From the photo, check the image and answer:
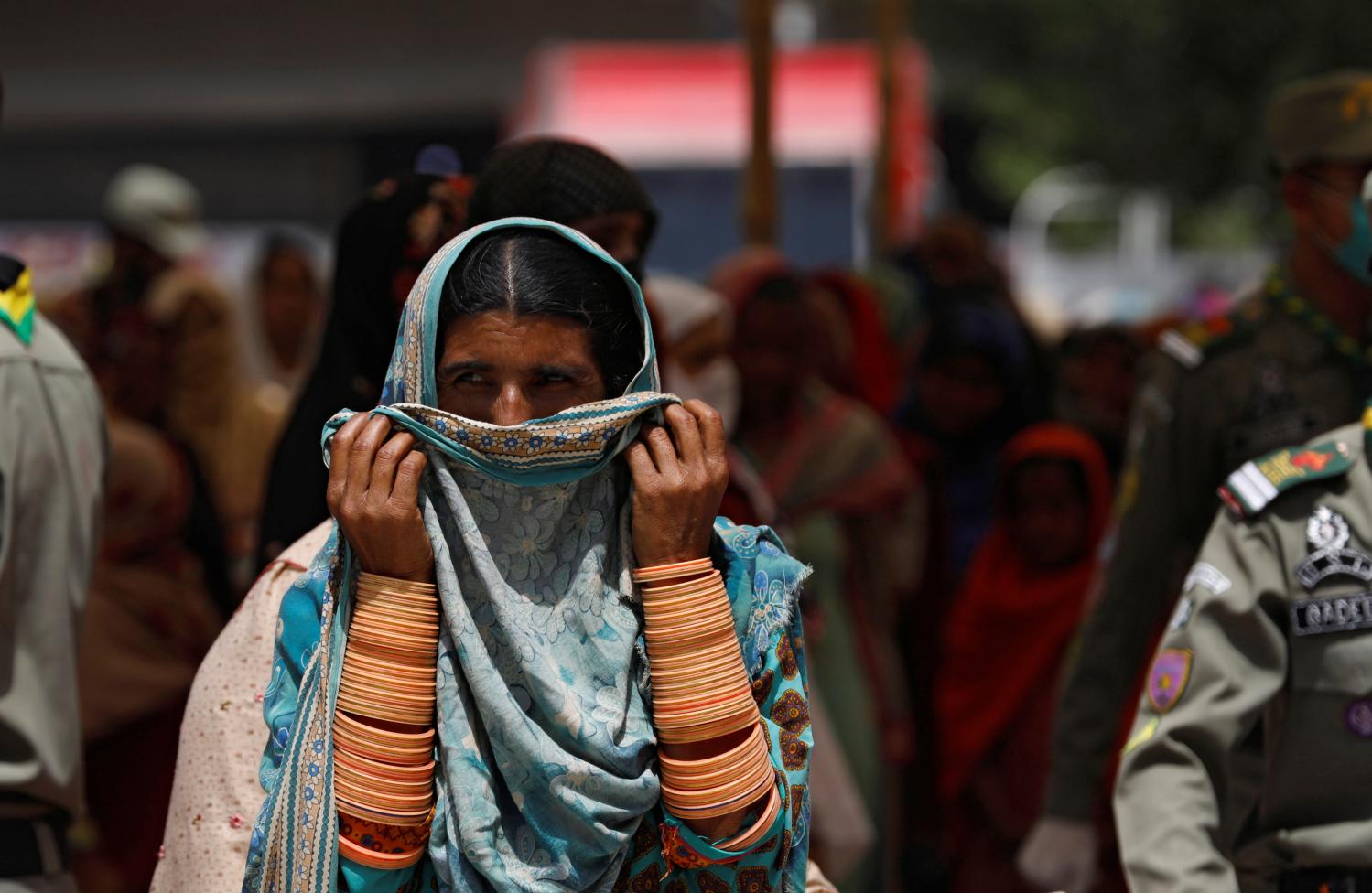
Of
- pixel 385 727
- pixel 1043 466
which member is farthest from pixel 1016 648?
pixel 385 727

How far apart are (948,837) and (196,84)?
879 inches

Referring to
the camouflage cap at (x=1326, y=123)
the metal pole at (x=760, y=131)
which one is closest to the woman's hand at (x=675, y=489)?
the camouflage cap at (x=1326, y=123)

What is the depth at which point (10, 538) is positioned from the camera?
3.05m

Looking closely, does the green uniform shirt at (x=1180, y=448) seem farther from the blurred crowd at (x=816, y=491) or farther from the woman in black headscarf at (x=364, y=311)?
the woman in black headscarf at (x=364, y=311)

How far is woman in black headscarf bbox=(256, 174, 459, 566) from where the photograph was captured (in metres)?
3.36

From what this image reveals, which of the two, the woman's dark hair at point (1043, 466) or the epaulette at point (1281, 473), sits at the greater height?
the epaulette at point (1281, 473)

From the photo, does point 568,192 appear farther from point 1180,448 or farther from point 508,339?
point 1180,448

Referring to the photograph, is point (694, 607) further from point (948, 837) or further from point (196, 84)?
point (196, 84)

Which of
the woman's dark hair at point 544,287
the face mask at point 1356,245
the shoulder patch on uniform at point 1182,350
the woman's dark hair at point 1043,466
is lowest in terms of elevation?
the woman's dark hair at point 1043,466

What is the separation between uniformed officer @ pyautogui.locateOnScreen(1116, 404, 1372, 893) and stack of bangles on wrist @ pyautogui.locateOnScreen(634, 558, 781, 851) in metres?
0.90

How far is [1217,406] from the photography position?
4004 mm

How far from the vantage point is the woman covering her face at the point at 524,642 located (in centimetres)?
209

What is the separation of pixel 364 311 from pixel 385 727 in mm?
1434

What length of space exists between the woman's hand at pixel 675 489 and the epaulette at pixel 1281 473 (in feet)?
3.42
